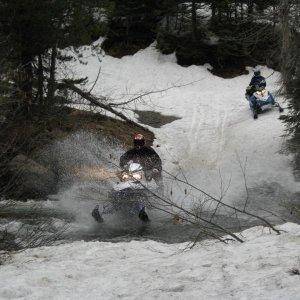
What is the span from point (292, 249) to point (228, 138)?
12.6m

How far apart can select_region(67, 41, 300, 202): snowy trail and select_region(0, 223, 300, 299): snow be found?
6824 mm

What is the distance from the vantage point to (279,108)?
701 inches

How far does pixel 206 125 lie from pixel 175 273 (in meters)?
14.7

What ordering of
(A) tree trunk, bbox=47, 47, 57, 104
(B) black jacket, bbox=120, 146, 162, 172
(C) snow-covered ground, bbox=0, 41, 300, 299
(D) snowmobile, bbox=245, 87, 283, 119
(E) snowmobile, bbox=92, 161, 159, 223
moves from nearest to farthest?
(C) snow-covered ground, bbox=0, 41, 300, 299 → (E) snowmobile, bbox=92, 161, 159, 223 → (B) black jacket, bbox=120, 146, 162, 172 → (A) tree trunk, bbox=47, 47, 57, 104 → (D) snowmobile, bbox=245, 87, 283, 119

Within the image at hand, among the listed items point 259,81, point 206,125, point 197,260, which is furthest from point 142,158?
point 259,81

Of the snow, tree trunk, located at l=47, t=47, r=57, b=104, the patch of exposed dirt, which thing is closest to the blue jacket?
the patch of exposed dirt

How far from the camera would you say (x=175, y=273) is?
5.57m

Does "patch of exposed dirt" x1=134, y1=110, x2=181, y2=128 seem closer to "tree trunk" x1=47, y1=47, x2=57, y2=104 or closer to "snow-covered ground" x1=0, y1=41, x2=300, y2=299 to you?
"snow-covered ground" x1=0, y1=41, x2=300, y2=299

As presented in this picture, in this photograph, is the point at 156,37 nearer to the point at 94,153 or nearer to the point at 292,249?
the point at 94,153

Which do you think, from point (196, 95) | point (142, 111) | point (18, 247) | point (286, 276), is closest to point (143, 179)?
point (18, 247)

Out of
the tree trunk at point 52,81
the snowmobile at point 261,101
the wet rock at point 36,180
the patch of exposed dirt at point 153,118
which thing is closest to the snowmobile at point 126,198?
the wet rock at point 36,180

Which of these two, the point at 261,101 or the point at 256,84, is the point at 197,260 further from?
the point at 256,84

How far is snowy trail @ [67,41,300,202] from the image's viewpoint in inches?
586

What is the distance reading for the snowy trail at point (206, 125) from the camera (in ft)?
48.9
